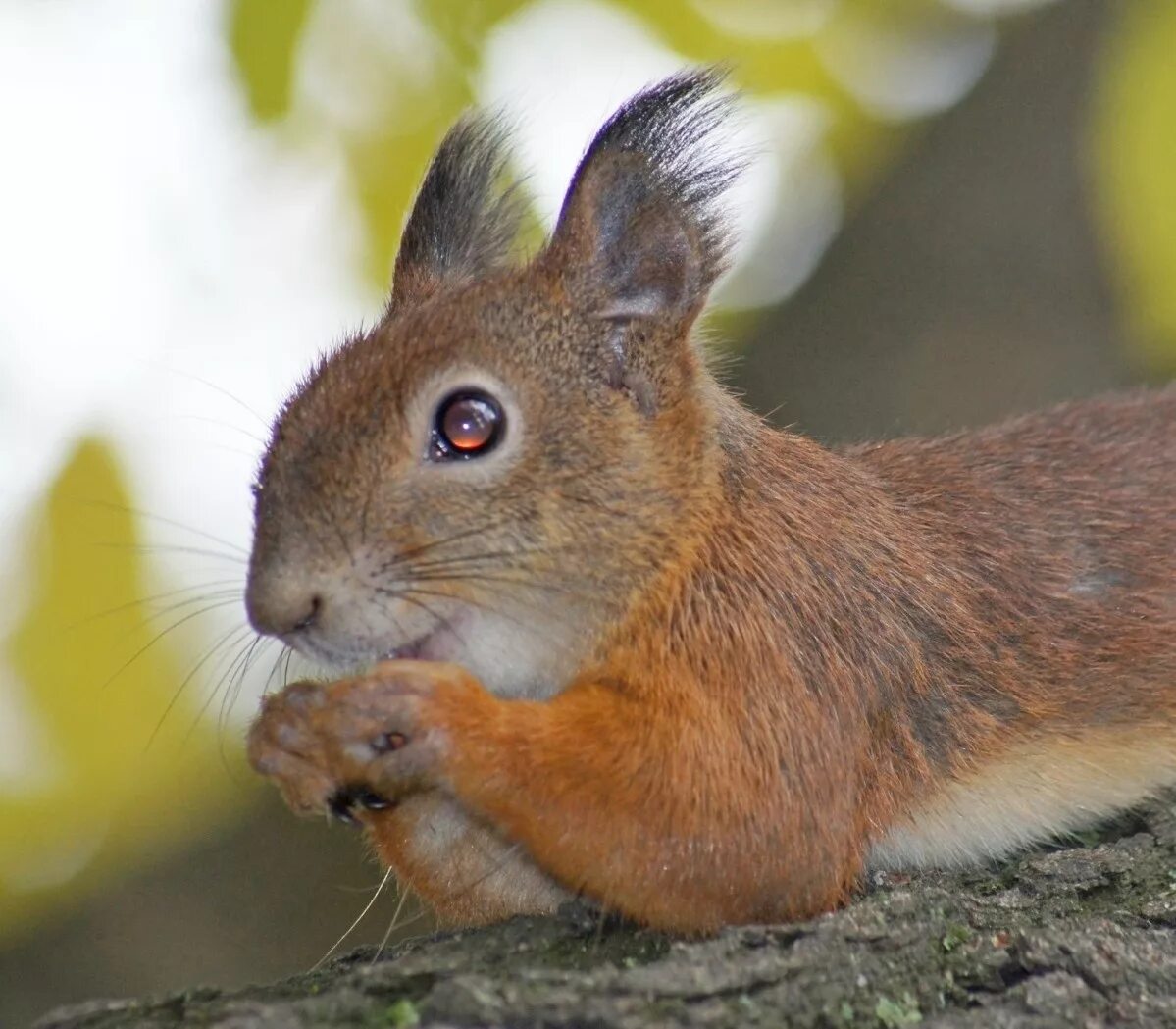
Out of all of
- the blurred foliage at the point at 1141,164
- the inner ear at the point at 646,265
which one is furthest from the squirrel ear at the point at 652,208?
the blurred foliage at the point at 1141,164

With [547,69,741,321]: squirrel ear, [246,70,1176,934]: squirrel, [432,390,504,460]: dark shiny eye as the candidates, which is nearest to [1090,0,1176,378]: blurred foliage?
[246,70,1176,934]: squirrel

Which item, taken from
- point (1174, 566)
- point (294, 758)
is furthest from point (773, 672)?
point (1174, 566)

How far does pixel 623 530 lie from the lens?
2514mm

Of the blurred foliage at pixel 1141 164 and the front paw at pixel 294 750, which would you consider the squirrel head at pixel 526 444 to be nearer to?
the front paw at pixel 294 750

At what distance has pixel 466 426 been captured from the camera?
2.47 metres

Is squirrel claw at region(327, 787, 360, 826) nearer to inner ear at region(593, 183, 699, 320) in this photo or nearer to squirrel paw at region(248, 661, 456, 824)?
squirrel paw at region(248, 661, 456, 824)

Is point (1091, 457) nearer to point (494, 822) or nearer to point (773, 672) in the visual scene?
point (773, 672)

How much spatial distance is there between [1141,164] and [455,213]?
93.6 inches

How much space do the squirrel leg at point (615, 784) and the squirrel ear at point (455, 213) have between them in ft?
4.03

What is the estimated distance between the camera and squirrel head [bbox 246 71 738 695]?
236 centimetres

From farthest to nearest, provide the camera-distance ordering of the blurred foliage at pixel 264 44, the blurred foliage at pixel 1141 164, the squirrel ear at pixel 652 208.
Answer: the blurred foliage at pixel 1141 164 → the blurred foliage at pixel 264 44 → the squirrel ear at pixel 652 208

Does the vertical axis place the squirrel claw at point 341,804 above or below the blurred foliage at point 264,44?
below

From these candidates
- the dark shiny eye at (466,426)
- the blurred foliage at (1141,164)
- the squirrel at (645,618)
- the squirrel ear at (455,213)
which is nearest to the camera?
the squirrel at (645,618)

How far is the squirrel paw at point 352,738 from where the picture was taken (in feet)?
7.15
